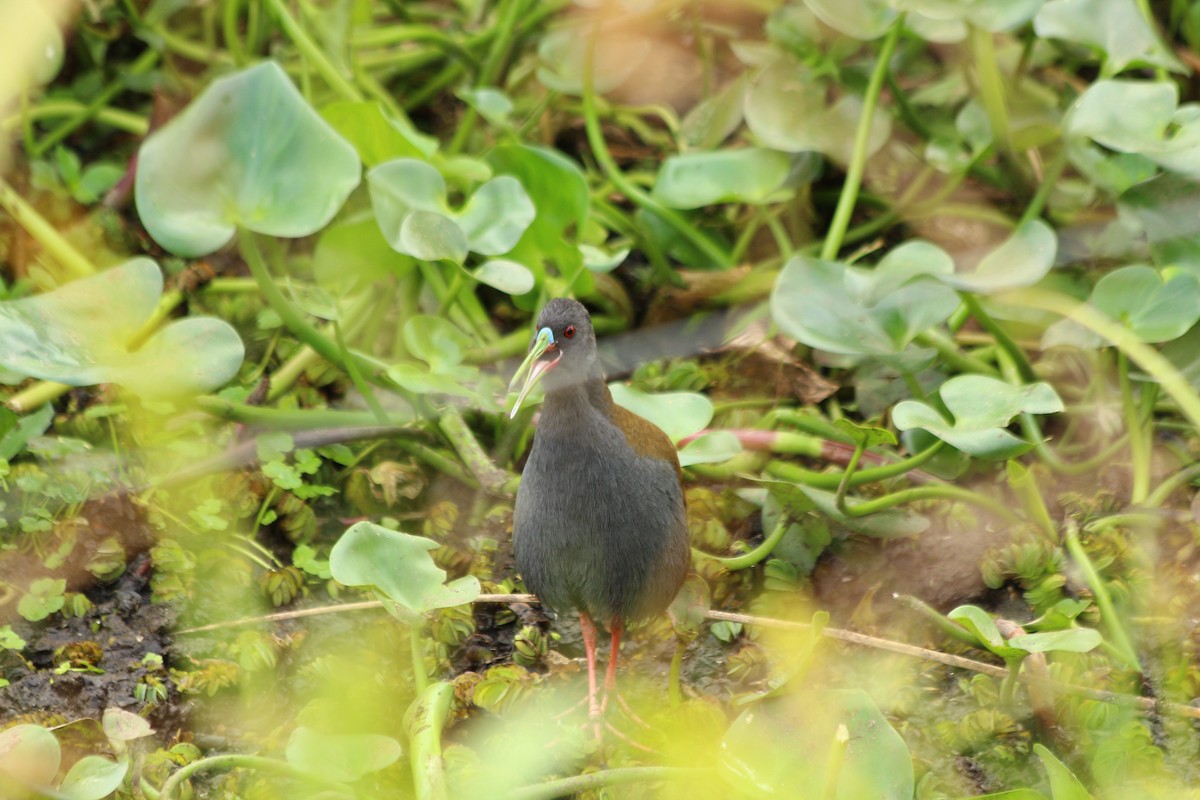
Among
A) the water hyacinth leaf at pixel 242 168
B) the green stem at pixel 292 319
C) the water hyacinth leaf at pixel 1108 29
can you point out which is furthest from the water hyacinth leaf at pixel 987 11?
the green stem at pixel 292 319

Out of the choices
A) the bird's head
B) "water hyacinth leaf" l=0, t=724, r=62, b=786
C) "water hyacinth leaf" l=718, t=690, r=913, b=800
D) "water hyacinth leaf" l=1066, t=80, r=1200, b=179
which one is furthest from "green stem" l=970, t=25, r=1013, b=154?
"water hyacinth leaf" l=0, t=724, r=62, b=786

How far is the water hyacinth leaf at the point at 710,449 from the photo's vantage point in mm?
2639

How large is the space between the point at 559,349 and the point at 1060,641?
0.97m

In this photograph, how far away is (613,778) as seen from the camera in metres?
2.09

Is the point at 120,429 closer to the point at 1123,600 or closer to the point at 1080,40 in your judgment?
the point at 1123,600

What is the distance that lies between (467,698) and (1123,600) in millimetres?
1295

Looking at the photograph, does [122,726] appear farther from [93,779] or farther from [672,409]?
[672,409]

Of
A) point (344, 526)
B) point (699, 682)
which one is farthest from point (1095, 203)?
point (344, 526)

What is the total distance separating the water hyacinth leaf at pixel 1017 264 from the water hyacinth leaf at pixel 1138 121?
0.26 meters

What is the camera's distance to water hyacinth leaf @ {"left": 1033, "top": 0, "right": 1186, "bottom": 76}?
10.0 feet

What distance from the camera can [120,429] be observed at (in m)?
2.95

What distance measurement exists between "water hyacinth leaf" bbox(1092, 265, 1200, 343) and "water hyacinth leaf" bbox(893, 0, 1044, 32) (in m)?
0.68

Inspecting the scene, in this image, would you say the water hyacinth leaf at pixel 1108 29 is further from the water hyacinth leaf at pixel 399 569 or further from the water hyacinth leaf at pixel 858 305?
the water hyacinth leaf at pixel 399 569

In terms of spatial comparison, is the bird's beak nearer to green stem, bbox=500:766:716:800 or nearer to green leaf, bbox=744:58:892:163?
green stem, bbox=500:766:716:800
